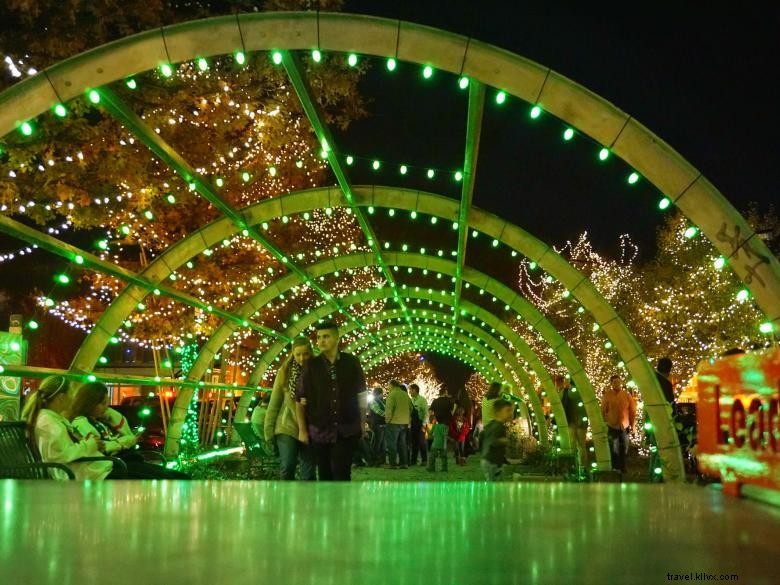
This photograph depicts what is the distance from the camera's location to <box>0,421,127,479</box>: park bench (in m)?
5.89

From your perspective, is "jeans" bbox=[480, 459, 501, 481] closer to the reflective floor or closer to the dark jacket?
the dark jacket

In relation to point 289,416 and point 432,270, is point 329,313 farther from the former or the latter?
point 289,416

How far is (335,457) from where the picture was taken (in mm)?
7137

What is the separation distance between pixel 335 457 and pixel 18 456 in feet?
8.47

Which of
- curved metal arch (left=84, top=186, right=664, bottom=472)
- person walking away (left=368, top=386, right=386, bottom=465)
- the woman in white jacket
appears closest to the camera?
the woman in white jacket

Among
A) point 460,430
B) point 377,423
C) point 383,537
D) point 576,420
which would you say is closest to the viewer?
point 383,537

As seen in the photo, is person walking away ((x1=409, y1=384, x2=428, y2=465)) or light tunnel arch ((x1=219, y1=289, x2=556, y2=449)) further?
person walking away ((x1=409, y1=384, x2=428, y2=465))

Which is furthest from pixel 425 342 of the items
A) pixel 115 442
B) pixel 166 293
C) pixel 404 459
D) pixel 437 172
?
pixel 115 442

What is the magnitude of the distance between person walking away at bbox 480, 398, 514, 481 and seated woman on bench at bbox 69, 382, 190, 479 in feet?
13.8

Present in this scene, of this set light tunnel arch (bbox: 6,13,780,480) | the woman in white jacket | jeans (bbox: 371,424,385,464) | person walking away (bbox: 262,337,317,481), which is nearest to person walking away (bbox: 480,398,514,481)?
person walking away (bbox: 262,337,317,481)

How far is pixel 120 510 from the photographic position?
6.89 feet

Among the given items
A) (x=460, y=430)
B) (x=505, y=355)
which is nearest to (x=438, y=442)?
(x=460, y=430)

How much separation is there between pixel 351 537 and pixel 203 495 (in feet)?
3.17

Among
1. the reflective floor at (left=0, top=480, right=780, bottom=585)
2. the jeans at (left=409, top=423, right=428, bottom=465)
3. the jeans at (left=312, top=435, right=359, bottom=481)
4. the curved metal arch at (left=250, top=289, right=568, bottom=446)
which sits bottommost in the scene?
the jeans at (left=409, top=423, right=428, bottom=465)
